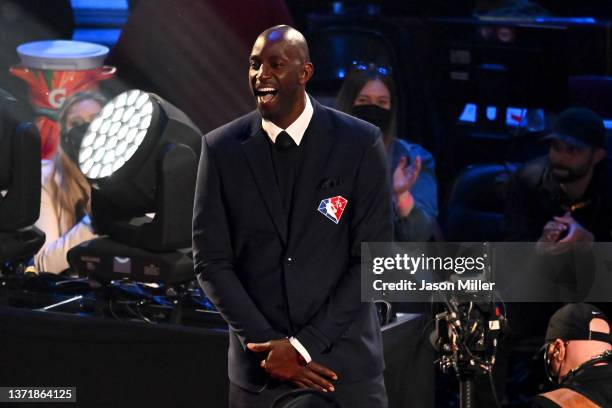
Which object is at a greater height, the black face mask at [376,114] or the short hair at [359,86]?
the short hair at [359,86]

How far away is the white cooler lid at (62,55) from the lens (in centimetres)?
471

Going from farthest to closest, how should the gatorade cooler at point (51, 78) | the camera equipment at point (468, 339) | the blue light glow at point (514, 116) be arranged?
1. the blue light glow at point (514, 116)
2. the gatorade cooler at point (51, 78)
3. the camera equipment at point (468, 339)

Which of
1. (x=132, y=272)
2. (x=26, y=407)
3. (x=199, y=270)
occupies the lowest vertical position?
(x=26, y=407)

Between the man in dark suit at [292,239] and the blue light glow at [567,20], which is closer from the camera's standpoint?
the man in dark suit at [292,239]

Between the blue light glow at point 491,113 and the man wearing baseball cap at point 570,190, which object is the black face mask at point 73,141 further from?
the blue light glow at point 491,113

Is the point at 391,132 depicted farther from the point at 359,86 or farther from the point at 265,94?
the point at 265,94

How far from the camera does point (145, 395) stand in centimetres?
334

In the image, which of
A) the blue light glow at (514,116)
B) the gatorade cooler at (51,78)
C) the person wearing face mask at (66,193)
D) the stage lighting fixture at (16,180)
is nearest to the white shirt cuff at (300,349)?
the stage lighting fixture at (16,180)

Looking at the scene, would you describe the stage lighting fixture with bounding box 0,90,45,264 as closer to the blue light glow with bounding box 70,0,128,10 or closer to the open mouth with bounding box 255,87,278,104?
the open mouth with bounding box 255,87,278,104

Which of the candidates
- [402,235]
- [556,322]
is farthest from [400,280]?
[556,322]

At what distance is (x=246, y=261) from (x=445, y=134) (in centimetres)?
276

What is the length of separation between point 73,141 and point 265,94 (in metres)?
1.71

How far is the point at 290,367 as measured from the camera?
2684 mm

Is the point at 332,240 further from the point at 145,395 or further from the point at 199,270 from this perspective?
the point at 145,395
